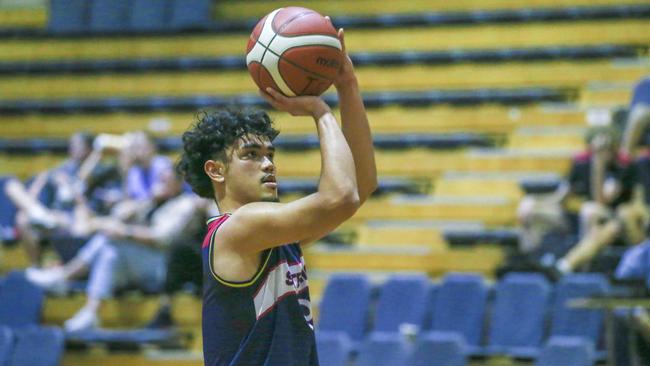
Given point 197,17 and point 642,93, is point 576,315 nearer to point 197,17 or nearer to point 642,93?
point 642,93

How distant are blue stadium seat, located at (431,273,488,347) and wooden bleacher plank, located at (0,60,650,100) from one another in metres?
3.34

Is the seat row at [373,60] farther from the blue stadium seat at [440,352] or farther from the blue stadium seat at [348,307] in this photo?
the blue stadium seat at [440,352]

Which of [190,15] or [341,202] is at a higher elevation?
[341,202]

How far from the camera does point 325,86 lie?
267 cm

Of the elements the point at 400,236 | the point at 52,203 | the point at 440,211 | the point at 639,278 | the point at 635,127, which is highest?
the point at 635,127

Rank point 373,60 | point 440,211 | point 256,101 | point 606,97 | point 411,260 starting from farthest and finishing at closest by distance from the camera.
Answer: point 373,60 → point 256,101 → point 606,97 → point 440,211 → point 411,260

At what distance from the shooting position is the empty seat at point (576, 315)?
589cm

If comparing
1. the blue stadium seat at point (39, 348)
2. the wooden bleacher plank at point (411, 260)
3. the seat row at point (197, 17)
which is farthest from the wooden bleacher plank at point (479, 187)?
the blue stadium seat at point (39, 348)

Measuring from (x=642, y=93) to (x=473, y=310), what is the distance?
240 cm

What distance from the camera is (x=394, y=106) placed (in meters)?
9.37

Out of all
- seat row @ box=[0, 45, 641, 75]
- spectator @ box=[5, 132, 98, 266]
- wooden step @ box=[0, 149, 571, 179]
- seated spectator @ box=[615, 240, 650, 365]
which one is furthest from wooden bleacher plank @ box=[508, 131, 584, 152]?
spectator @ box=[5, 132, 98, 266]

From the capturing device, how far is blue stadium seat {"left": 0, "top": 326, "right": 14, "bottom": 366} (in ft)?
21.1

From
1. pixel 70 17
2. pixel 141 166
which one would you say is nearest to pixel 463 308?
pixel 141 166

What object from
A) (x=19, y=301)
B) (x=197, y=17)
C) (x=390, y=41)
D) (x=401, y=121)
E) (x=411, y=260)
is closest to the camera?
(x=19, y=301)
